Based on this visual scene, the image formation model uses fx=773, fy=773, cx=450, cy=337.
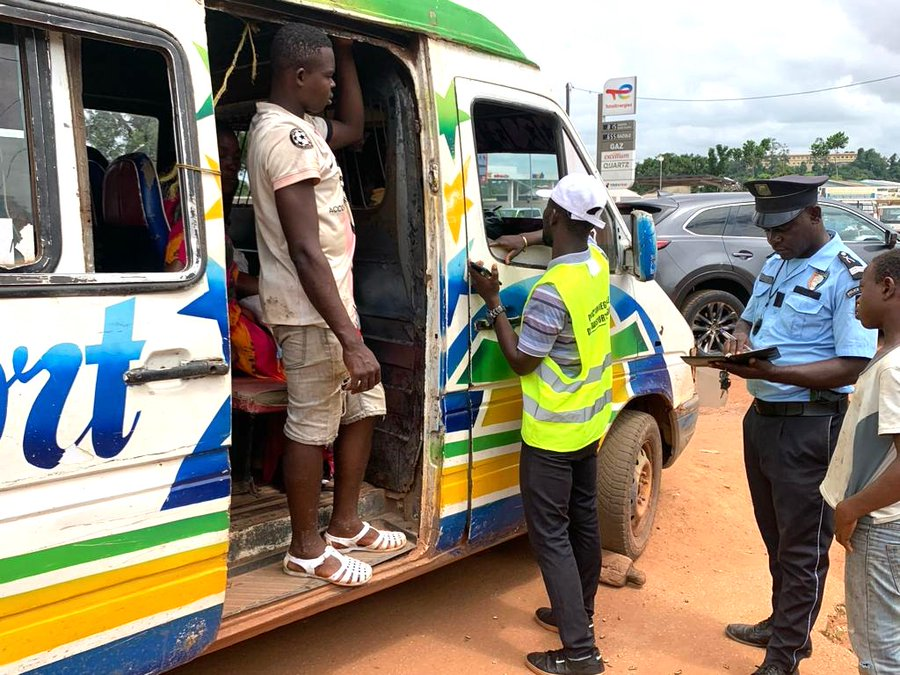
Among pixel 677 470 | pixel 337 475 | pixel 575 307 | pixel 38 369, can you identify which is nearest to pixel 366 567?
pixel 337 475

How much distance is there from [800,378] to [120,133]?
2631mm

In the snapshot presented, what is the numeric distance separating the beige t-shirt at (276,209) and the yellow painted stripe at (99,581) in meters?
0.79

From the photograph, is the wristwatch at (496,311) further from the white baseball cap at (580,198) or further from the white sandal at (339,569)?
the white sandal at (339,569)

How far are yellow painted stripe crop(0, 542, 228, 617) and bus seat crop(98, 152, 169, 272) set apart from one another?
869 mm

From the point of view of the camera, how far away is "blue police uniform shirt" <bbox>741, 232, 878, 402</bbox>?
2.76 metres

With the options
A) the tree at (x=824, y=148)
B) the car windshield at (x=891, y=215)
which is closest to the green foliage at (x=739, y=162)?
the tree at (x=824, y=148)

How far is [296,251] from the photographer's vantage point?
2449mm

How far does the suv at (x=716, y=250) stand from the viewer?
907 cm

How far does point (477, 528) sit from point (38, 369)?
1886mm

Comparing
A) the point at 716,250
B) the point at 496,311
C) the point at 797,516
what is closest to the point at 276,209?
the point at 496,311

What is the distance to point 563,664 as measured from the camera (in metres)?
3.00

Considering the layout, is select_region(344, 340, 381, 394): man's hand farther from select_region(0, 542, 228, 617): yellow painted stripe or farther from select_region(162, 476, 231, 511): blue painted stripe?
select_region(0, 542, 228, 617): yellow painted stripe

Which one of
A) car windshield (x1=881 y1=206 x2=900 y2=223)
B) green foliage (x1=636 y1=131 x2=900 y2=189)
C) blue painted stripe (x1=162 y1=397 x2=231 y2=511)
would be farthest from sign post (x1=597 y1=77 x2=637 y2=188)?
green foliage (x1=636 y1=131 x2=900 y2=189)

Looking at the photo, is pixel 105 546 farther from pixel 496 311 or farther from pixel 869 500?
pixel 869 500
